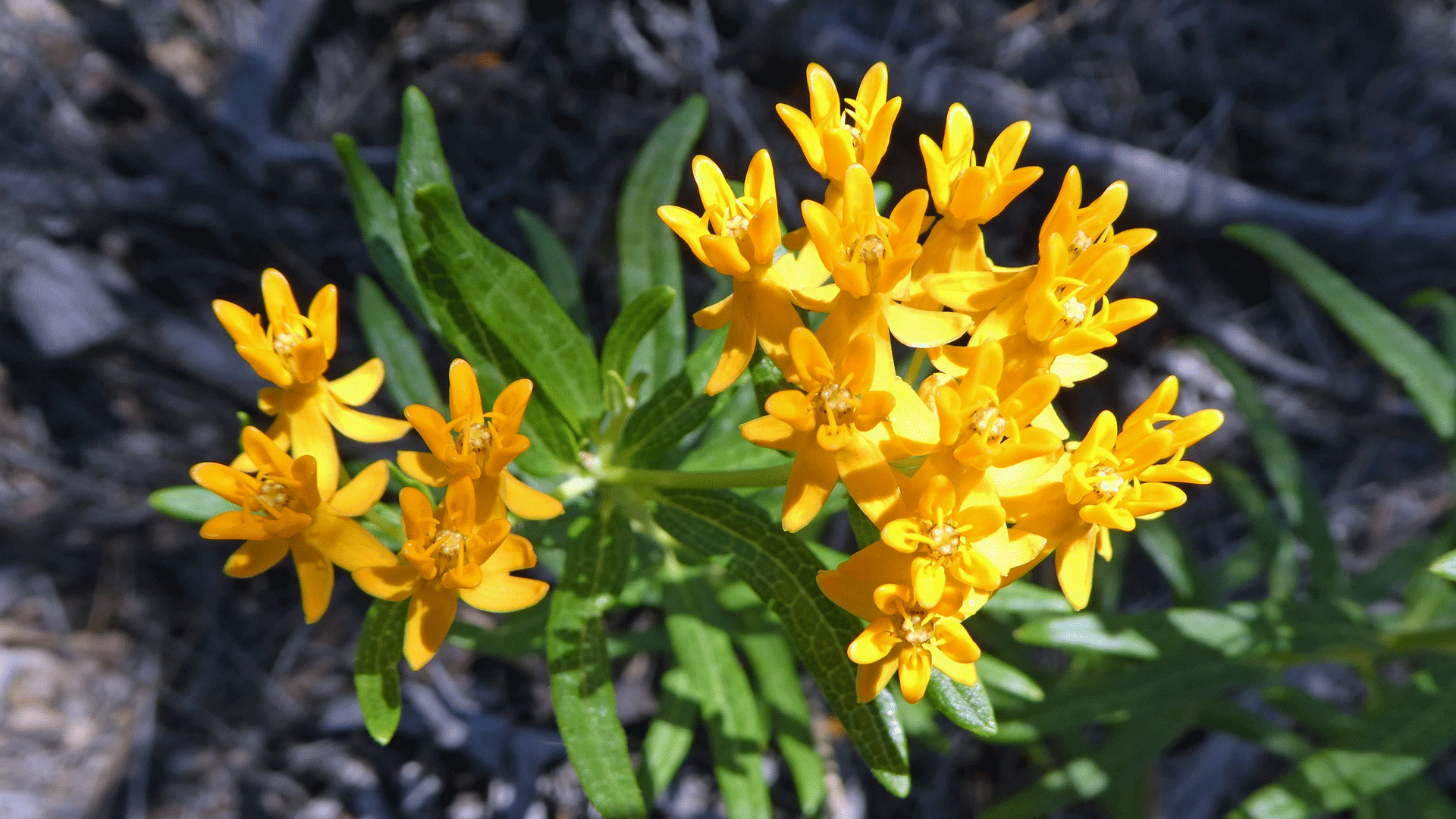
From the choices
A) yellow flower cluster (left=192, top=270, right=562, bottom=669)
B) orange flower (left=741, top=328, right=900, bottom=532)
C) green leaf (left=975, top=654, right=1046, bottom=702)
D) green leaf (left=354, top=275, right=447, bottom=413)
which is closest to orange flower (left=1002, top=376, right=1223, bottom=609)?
orange flower (left=741, top=328, right=900, bottom=532)

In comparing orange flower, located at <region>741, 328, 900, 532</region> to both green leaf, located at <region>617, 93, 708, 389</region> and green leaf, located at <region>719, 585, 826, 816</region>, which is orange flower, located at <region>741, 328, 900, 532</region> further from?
green leaf, located at <region>719, 585, 826, 816</region>

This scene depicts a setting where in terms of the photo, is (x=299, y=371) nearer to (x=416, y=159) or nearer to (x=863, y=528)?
(x=416, y=159)

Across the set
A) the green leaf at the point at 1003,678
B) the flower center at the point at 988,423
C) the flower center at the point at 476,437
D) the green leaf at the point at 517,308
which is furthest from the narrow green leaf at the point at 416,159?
the green leaf at the point at 1003,678

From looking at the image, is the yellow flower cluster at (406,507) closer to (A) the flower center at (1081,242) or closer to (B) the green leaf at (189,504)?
(B) the green leaf at (189,504)

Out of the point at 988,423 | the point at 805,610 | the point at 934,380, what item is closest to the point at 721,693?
the point at 805,610

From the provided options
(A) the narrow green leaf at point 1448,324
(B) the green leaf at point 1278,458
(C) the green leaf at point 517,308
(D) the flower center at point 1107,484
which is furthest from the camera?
(B) the green leaf at point 1278,458
